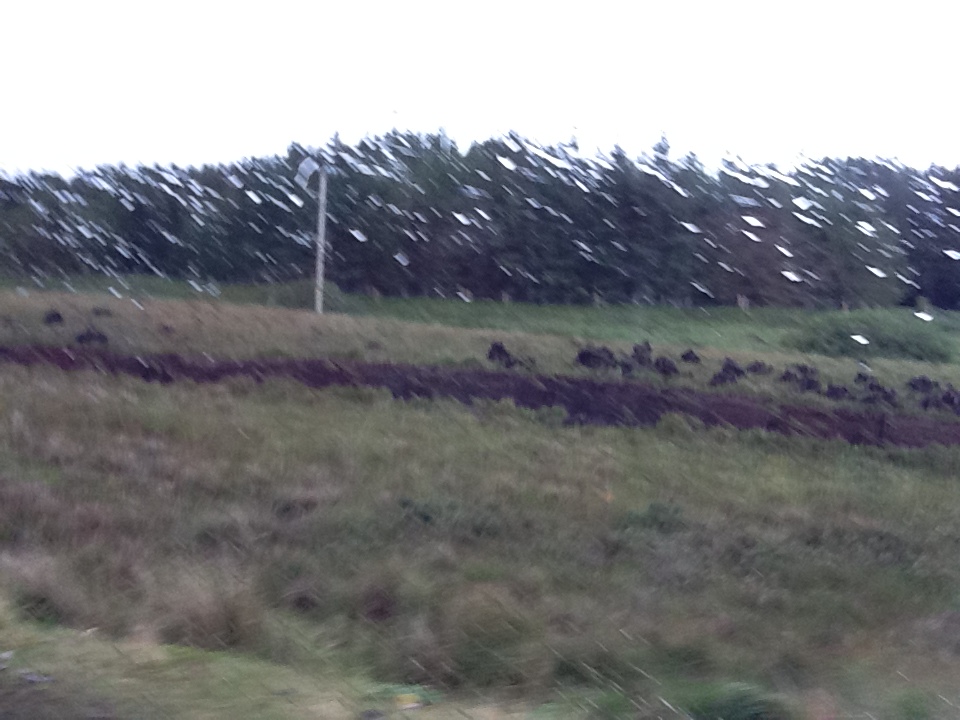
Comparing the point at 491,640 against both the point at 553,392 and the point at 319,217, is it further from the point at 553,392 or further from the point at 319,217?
the point at 319,217

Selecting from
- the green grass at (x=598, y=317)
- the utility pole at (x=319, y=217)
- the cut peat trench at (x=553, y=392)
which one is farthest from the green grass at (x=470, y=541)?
the utility pole at (x=319, y=217)

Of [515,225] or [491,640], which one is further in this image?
[515,225]

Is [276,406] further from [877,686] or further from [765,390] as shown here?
[877,686]

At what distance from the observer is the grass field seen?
5.65m

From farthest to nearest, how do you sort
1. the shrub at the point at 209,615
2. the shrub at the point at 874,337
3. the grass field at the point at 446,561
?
the shrub at the point at 874,337 < the shrub at the point at 209,615 < the grass field at the point at 446,561

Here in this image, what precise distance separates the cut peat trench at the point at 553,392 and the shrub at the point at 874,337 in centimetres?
539

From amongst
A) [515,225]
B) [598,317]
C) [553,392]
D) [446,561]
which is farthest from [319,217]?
[446,561]

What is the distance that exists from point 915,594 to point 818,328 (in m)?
16.0

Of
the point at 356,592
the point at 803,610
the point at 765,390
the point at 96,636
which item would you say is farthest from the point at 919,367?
the point at 96,636

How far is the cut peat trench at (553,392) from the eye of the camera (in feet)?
48.6

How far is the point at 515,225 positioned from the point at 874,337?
44.8 feet

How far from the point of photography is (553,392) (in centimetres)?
1717

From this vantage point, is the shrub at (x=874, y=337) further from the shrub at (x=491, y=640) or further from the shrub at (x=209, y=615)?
the shrub at (x=209, y=615)

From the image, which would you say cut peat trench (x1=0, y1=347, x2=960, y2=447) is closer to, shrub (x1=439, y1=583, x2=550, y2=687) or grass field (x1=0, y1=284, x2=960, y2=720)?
grass field (x1=0, y1=284, x2=960, y2=720)
